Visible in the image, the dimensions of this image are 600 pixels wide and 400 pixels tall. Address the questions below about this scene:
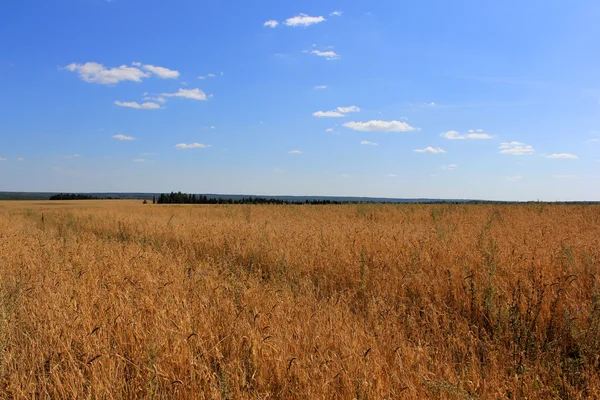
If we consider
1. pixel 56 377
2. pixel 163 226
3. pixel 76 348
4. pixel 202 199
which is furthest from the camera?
pixel 202 199

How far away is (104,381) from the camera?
2.70 metres

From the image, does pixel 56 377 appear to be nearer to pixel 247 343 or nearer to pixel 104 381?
pixel 104 381

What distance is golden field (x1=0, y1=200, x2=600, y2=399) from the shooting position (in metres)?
2.69

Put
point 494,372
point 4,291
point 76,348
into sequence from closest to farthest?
point 494,372
point 76,348
point 4,291

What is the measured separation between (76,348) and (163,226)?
8.96 metres

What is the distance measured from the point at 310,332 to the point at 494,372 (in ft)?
5.12

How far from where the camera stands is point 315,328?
3.49 m

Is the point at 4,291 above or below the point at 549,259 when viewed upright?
below

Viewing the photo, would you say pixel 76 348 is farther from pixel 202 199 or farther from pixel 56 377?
pixel 202 199

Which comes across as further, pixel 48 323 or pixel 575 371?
pixel 48 323

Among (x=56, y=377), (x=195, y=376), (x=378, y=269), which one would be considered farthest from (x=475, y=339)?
(x=56, y=377)

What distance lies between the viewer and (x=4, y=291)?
167 inches

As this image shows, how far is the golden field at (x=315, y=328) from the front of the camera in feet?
8.82

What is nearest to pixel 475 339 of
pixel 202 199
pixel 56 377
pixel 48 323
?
pixel 56 377
